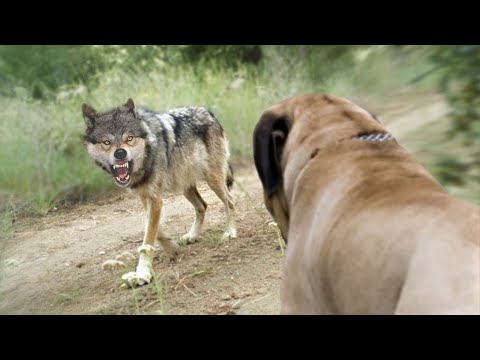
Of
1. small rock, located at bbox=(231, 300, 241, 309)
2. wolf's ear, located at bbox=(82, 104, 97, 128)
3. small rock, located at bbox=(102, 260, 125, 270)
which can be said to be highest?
wolf's ear, located at bbox=(82, 104, 97, 128)

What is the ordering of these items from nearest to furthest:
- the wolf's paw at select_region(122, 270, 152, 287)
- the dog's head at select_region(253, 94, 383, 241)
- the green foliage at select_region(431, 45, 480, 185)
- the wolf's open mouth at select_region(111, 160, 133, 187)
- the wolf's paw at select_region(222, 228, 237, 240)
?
the dog's head at select_region(253, 94, 383, 241) → the green foliage at select_region(431, 45, 480, 185) → the wolf's paw at select_region(122, 270, 152, 287) → the wolf's open mouth at select_region(111, 160, 133, 187) → the wolf's paw at select_region(222, 228, 237, 240)

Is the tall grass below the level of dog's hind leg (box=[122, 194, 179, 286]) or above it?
above

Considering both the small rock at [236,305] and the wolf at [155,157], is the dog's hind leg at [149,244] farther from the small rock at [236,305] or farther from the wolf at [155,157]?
the small rock at [236,305]

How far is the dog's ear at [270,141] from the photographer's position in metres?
3.06

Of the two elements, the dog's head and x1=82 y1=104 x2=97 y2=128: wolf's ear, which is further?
x1=82 y1=104 x2=97 y2=128: wolf's ear

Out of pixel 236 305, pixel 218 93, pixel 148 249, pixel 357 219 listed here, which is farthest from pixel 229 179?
pixel 357 219

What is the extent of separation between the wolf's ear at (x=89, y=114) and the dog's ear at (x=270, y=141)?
3.16m

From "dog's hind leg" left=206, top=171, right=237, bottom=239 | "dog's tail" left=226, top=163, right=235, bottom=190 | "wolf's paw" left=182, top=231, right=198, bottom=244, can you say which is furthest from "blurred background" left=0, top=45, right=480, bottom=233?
"wolf's paw" left=182, top=231, right=198, bottom=244

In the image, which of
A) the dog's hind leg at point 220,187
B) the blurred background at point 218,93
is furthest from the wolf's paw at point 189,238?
the blurred background at point 218,93

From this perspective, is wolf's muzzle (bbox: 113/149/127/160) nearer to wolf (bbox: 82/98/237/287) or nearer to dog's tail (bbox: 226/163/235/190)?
wolf (bbox: 82/98/237/287)

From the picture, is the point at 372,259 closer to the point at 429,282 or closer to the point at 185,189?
the point at 429,282

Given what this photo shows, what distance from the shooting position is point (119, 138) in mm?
5973

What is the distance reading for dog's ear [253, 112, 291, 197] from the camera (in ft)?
10.0

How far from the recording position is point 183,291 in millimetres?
5082
